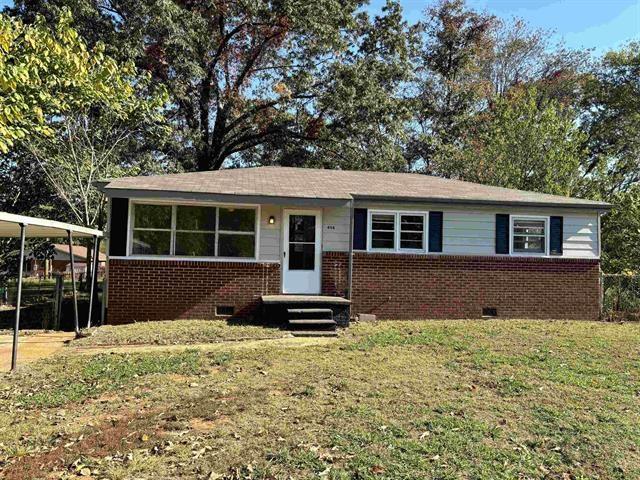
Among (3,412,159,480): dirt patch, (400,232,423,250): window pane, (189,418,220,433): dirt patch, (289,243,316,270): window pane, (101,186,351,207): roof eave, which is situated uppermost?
(101,186,351,207): roof eave

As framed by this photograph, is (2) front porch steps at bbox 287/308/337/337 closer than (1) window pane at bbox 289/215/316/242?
Yes

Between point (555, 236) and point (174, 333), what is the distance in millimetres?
9387

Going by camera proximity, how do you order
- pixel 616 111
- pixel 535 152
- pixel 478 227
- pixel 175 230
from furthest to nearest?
pixel 616 111, pixel 535 152, pixel 478 227, pixel 175 230

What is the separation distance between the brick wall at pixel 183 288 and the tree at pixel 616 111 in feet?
63.0

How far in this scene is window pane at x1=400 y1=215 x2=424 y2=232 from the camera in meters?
11.6

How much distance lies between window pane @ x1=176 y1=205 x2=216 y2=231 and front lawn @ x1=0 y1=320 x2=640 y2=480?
368 cm

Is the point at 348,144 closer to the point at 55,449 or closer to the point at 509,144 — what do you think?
the point at 509,144

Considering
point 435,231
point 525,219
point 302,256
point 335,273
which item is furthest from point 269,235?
point 525,219

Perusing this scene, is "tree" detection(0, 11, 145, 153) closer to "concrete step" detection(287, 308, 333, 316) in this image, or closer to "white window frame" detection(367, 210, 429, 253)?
"concrete step" detection(287, 308, 333, 316)

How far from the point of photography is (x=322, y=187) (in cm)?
1187

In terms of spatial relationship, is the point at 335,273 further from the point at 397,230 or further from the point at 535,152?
the point at 535,152

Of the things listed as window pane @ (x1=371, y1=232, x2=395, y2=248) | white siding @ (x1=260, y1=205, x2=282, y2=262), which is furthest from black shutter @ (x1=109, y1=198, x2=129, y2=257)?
window pane @ (x1=371, y1=232, x2=395, y2=248)

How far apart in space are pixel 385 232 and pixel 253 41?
46.5 feet

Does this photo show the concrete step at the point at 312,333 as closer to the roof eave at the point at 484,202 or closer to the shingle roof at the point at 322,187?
the shingle roof at the point at 322,187
